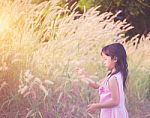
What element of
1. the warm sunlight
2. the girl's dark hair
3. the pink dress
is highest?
the warm sunlight

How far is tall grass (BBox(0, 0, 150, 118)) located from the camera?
24.9 ft

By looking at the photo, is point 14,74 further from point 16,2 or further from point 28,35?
point 16,2

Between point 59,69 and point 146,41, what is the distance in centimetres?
389

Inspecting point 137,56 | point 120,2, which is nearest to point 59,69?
point 137,56

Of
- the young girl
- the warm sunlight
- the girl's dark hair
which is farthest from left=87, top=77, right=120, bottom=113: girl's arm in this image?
the warm sunlight

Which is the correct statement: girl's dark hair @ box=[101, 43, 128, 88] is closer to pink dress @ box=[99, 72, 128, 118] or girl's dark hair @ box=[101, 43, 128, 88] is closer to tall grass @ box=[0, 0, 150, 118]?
pink dress @ box=[99, 72, 128, 118]

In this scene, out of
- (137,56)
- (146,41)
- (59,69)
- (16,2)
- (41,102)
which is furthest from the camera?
(146,41)

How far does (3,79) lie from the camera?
7.70 m

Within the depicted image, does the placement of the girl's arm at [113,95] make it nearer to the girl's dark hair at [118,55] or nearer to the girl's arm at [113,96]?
the girl's arm at [113,96]

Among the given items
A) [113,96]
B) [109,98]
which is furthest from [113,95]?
[109,98]

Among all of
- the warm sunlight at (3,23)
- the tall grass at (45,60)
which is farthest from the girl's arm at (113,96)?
the warm sunlight at (3,23)

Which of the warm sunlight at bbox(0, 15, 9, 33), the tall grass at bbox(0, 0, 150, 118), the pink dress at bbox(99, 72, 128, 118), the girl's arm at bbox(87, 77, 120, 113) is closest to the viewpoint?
the girl's arm at bbox(87, 77, 120, 113)

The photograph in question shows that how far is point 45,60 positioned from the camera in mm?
8273

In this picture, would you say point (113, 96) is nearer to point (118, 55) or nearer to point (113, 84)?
point (113, 84)
